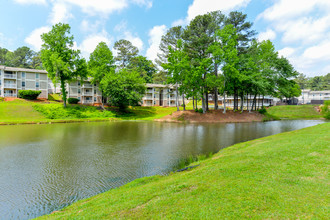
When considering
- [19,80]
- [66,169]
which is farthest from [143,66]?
[66,169]

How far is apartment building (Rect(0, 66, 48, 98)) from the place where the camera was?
2080 inches

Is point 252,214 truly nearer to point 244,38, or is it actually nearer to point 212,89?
point 212,89

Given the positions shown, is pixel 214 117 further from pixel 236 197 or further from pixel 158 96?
pixel 158 96

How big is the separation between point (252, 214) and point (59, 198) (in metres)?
6.91

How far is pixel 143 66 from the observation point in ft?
275

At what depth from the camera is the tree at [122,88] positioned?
47844 millimetres

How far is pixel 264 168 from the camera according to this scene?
6961mm

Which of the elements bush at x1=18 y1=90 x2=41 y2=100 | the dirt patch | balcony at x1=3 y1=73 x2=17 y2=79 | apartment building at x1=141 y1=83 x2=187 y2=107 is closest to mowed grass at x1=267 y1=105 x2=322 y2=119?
the dirt patch

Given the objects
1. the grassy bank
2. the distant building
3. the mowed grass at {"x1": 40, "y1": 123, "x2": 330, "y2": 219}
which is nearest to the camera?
the mowed grass at {"x1": 40, "y1": 123, "x2": 330, "y2": 219}

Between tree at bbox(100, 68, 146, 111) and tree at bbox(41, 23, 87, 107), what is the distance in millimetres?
7952

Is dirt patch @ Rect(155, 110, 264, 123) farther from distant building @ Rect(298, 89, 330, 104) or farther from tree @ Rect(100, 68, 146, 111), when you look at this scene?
distant building @ Rect(298, 89, 330, 104)

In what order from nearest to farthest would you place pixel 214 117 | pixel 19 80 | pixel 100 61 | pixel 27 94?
pixel 214 117, pixel 27 94, pixel 100 61, pixel 19 80

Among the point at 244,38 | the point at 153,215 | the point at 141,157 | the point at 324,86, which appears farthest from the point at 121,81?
the point at 324,86

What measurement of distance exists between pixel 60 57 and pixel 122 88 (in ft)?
53.2
